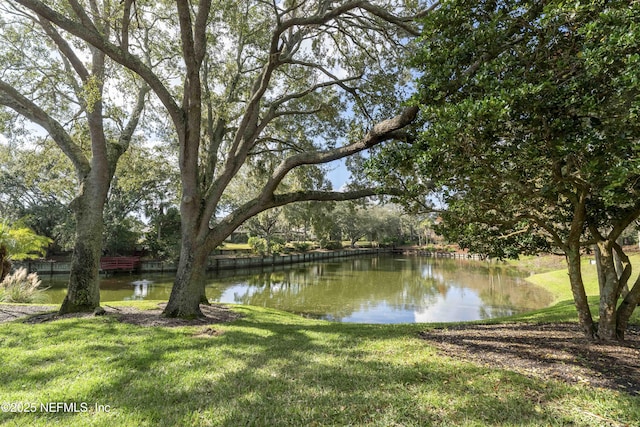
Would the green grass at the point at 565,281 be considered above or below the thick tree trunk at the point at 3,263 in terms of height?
below

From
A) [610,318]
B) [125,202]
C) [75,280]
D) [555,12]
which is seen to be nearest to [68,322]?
[75,280]

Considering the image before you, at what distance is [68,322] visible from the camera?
6.19 meters

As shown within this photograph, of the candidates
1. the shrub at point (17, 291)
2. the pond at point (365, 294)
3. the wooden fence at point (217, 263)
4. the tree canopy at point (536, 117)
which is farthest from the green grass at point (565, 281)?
the wooden fence at point (217, 263)

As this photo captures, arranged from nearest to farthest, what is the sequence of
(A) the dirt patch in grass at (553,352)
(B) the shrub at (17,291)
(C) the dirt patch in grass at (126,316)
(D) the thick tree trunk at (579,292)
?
(A) the dirt patch in grass at (553,352)
(D) the thick tree trunk at (579,292)
(C) the dirt patch in grass at (126,316)
(B) the shrub at (17,291)

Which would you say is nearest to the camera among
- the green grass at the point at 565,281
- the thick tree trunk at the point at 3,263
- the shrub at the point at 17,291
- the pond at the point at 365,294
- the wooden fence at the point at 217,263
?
the thick tree trunk at the point at 3,263

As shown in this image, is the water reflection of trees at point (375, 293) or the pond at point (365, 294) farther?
the water reflection of trees at point (375, 293)

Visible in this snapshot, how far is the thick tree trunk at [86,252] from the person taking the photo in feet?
23.9

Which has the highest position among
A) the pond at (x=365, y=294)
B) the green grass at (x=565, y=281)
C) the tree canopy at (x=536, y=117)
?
the tree canopy at (x=536, y=117)

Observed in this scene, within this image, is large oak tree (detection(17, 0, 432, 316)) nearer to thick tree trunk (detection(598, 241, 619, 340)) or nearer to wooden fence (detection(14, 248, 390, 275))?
thick tree trunk (detection(598, 241, 619, 340))

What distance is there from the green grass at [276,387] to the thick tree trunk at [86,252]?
231cm

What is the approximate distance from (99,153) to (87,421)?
6.93 meters

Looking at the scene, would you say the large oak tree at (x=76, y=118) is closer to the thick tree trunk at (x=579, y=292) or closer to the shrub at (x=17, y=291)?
the shrub at (x=17, y=291)

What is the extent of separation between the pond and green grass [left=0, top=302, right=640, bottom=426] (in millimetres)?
8146

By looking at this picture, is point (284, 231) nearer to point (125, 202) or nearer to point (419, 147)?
point (125, 202)
